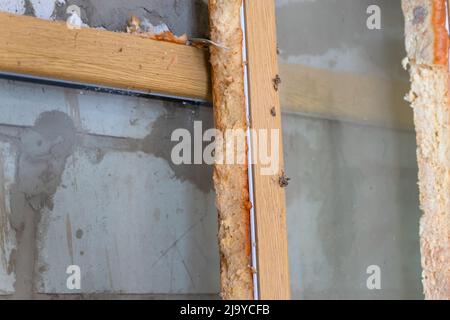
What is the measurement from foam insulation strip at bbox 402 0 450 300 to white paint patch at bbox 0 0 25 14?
122 cm

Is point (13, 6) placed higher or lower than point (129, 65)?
higher

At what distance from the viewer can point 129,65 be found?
72.6 inches

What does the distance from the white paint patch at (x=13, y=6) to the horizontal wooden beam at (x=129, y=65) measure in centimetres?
9

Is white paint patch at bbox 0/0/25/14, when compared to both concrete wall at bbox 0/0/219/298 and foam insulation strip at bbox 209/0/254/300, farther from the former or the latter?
foam insulation strip at bbox 209/0/254/300

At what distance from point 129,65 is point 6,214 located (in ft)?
1.63

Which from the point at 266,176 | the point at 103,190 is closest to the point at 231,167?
the point at 266,176

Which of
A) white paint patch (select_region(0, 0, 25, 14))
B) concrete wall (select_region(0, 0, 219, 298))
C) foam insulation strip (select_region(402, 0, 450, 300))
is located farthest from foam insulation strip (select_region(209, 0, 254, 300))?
foam insulation strip (select_region(402, 0, 450, 300))

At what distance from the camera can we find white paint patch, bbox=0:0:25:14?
1.77m

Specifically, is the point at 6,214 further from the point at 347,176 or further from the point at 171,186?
the point at 347,176

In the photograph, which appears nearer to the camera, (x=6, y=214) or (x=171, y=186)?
(x=6, y=214)

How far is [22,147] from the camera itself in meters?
1.77

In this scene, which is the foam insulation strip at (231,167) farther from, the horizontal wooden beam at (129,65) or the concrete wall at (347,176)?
the concrete wall at (347,176)

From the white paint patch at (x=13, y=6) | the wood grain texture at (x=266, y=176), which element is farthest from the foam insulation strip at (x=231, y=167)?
the white paint patch at (x=13, y=6)

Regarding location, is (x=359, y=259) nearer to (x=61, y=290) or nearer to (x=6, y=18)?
(x=61, y=290)
